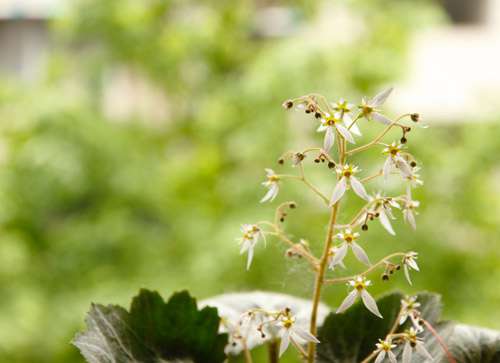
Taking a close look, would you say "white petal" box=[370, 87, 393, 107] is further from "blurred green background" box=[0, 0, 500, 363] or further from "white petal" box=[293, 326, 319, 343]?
"blurred green background" box=[0, 0, 500, 363]

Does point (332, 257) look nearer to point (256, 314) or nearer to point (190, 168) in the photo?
point (256, 314)

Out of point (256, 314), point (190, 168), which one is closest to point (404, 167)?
point (256, 314)

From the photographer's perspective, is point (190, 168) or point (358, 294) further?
point (190, 168)

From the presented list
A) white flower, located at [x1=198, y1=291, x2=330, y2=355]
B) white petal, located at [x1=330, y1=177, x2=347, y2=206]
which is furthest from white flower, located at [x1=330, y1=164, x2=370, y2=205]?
white flower, located at [x1=198, y1=291, x2=330, y2=355]

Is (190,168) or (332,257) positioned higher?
(190,168)

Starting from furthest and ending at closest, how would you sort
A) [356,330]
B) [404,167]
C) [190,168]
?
[190,168] → [356,330] → [404,167]

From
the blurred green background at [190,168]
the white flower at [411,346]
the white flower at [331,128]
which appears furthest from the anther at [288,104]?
the blurred green background at [190,168]
